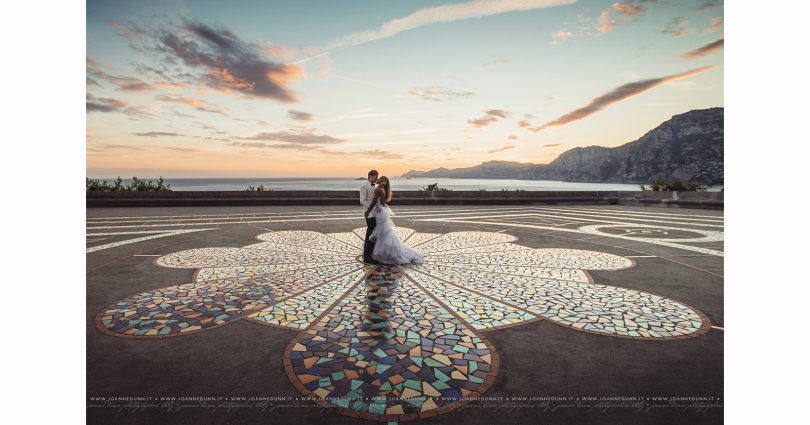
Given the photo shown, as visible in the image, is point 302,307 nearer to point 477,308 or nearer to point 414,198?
point 477,308

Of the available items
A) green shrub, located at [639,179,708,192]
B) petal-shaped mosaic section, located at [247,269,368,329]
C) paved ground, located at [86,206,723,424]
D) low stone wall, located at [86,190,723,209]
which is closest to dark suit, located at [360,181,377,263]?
paved ground, located at [86,206,723,424]

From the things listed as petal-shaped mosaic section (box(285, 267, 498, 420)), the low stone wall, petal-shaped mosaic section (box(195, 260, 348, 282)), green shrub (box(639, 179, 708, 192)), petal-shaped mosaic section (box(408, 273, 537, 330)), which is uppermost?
green shrub (box(639, 179, 708, 192))

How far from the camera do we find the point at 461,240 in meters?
9.52

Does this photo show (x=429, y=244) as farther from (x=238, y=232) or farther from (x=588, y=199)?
(x=588, y=199)

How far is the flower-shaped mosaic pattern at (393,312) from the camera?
2844 mm

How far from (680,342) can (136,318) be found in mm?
6211

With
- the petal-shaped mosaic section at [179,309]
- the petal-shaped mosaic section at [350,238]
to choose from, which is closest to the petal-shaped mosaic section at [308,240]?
the petal-shaped mosaic section at [350,238]

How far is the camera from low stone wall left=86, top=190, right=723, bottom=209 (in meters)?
18.3

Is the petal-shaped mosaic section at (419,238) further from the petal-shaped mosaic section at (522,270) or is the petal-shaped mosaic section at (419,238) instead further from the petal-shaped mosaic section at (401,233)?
the petal-shaped mosaic section at (522,270)

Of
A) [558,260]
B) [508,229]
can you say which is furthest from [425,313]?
[508,229]

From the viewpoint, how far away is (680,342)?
3.62 meters

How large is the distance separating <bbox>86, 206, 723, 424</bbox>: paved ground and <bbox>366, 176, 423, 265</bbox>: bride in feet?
1.58

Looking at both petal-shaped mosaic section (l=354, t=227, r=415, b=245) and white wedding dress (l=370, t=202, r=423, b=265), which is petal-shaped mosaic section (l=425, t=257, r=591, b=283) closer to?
white wedding dress (l=370, t=202, r=423, b=265)

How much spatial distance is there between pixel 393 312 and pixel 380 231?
2741mm
